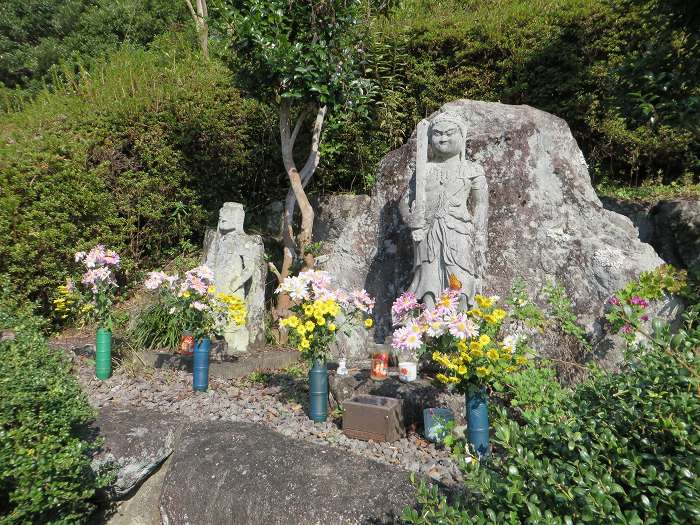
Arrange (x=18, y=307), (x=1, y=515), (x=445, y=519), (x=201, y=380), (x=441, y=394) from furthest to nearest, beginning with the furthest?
1. (x=18, y=307)
2. (x=201, y=380)
3. (x=441, y=394)
4. (x=1, y=515)
5. (x=445, y=519)

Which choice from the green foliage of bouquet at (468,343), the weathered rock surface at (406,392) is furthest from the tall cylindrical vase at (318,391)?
the green foliage of bouquet at (468,343)

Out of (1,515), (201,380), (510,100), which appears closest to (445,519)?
(1,515)

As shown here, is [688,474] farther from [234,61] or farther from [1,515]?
[234,61]

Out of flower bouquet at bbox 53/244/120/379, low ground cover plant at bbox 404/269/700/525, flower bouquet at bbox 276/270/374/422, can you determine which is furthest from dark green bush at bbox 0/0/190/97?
low ground cover plant at bbox 404/269/700/525

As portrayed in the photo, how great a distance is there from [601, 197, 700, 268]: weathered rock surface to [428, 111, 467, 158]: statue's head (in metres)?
3.04

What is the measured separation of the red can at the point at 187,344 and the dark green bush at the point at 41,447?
2.28m

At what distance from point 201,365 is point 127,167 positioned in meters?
3.76

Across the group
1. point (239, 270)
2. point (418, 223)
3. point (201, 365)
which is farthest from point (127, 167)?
point (418, 223)

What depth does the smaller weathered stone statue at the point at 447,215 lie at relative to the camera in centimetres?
439

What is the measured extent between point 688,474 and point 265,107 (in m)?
7.09

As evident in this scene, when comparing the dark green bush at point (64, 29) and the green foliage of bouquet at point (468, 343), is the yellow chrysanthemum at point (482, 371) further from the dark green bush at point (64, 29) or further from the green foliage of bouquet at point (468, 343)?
the dark green bush at point (64, 29)

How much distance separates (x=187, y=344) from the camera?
517 centimetres

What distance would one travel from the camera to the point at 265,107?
24.2ft

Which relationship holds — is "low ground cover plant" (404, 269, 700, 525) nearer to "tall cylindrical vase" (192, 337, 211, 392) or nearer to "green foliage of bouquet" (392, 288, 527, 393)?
"green foliage of bouquet" (392, 288, 527, 393)
